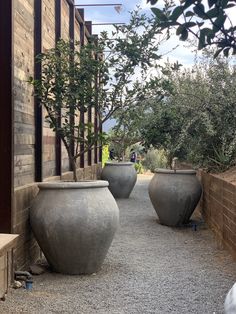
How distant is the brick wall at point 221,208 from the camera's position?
5.94 m

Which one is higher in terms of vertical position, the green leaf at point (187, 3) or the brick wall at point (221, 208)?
the green leaf at point (187, 3)

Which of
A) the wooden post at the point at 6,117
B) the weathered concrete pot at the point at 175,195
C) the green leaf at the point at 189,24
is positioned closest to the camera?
the green leaf at the point at 189,24

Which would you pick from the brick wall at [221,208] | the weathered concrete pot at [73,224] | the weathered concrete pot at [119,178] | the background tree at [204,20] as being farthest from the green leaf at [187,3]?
the weathered concrete pot at [119,178]

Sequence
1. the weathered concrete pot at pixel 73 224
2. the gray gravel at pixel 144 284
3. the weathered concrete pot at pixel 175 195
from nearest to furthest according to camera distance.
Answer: the gray gravel at pixel 144 284 → the weathered concrete pot at pixel 73 224 → the weathered concrete pot at pixel 175 195

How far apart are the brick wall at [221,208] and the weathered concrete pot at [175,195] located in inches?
11.0

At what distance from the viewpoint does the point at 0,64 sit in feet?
14.9

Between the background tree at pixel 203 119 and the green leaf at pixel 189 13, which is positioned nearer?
the green leaf at pixel 189 13

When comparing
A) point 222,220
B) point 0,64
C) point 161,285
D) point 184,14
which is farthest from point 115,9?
point 184,14

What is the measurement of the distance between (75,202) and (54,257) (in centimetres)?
57

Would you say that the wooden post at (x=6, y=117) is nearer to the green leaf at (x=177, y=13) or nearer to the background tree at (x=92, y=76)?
the background tree at (x=92, y=76)

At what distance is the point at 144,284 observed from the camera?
4793 millimetres

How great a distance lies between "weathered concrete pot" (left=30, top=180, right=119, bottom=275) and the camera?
4.80 metres

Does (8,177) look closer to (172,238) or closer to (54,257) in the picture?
(54,257)

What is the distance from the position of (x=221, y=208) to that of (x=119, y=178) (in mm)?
5819
